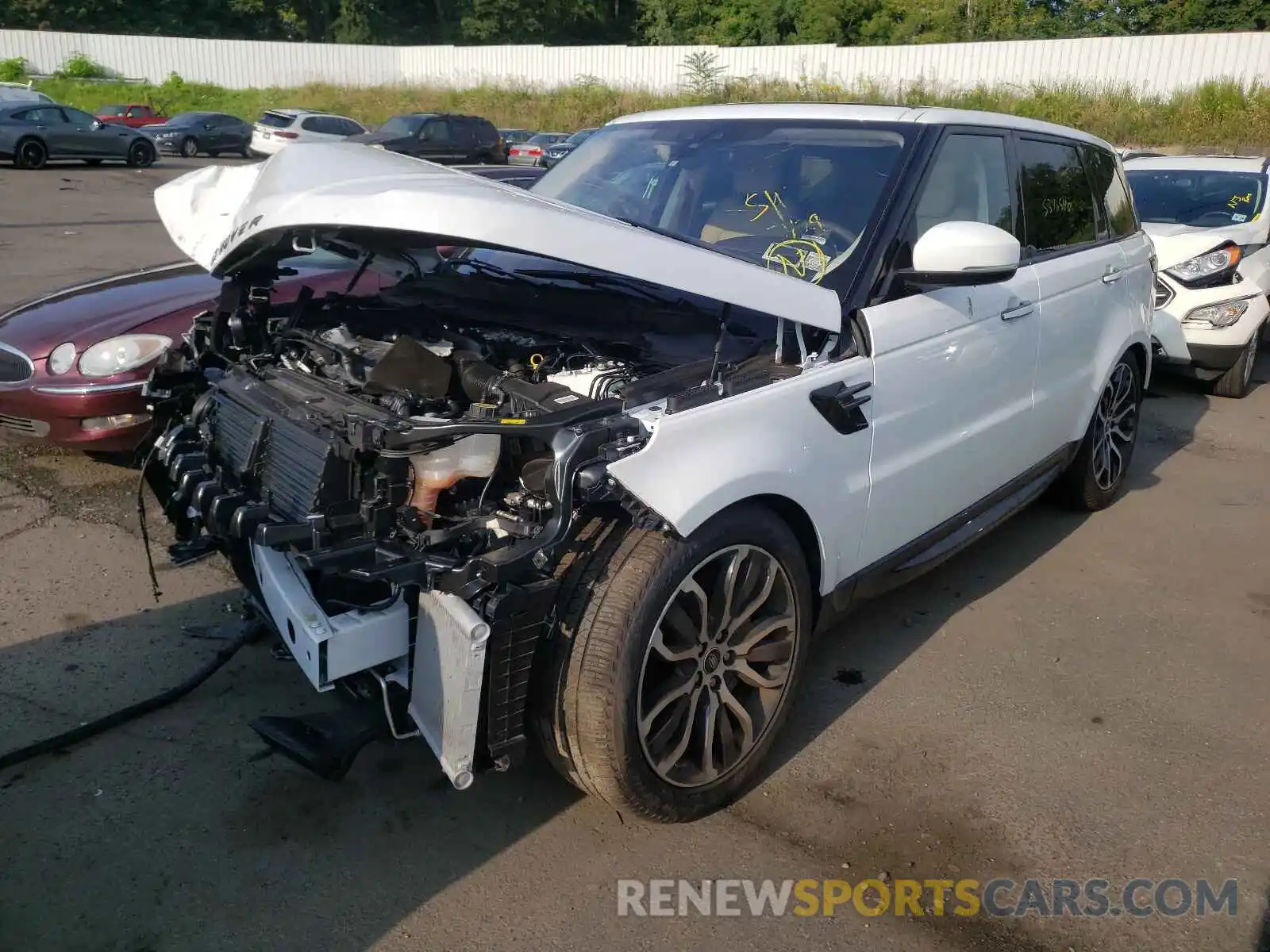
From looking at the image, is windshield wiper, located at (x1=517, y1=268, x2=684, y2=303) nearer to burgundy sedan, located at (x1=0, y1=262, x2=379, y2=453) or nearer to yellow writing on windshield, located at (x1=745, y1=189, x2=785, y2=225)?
yellow writing on windshield, located at (x1=745, y1=189, x2=785, y2=225)

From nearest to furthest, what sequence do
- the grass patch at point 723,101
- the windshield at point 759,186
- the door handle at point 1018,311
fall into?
1. the windshield at point 759,186
2. the door handle at point 1018,311
3. the grass patch at point 723,101

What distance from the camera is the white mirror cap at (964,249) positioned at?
3.00 meters

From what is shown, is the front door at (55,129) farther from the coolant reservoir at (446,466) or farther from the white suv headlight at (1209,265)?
the coolant reservoir at (446,466)

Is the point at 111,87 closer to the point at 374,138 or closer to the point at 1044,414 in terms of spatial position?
the point at 374,138

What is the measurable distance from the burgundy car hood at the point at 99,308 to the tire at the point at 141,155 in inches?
866

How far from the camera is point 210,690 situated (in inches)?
134

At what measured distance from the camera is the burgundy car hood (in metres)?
4.96

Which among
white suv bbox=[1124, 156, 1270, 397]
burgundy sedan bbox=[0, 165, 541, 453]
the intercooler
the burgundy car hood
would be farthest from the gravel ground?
white suv bbox=[1124, 156, 1270, 397]

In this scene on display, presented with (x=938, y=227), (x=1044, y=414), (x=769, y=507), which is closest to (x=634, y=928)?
(x=769, y=507)

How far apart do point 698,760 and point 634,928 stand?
1.67 ft

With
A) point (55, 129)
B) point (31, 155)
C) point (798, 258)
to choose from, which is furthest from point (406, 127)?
point (798, 258)

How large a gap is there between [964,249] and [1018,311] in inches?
38.3

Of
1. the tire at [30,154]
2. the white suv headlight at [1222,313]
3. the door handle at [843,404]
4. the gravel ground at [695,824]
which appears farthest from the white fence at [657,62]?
the door handle at [843,404]

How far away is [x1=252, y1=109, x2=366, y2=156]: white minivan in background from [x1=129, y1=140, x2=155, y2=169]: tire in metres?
2.52
